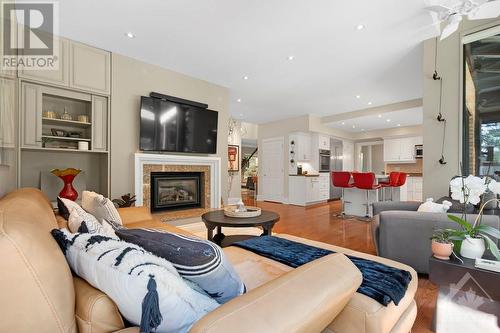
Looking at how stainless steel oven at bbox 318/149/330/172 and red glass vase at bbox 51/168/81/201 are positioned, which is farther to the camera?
stainless steel oven at bbox 318/149/330/172

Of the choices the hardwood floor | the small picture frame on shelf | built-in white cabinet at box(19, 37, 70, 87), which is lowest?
the hardwood floor

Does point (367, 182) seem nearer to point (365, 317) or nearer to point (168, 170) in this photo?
point (168, 170)

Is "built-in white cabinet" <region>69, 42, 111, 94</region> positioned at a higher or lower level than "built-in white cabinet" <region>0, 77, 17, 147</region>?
higher

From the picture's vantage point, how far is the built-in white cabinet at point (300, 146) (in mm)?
6906

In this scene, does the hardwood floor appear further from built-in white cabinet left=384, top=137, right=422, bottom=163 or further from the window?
built-in white cabinet left=384, top=137, right=422, bottom=163

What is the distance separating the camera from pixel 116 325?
0.67 meters

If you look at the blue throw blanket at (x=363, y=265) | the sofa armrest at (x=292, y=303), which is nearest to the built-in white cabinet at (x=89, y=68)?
the blue throw blanket at (x=363, y=265)

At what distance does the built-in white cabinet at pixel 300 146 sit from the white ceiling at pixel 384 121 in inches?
36.2

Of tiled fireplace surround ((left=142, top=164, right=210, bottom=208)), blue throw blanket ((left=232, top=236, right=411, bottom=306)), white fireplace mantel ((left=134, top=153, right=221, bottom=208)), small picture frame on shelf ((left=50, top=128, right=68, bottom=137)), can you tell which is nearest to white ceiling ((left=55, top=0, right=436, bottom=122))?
small picture frame on shelf ((left=50, top=128, right=68, bottom=137))

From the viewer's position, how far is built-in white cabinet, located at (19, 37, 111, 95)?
2.92 metres

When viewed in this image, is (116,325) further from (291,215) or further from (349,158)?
(349,158)

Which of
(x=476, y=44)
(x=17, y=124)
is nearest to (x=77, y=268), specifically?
(x=17, y=124)

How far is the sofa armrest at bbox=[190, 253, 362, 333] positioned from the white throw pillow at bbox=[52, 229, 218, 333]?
0.34 feet

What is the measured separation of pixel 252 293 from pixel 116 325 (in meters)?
0.39
